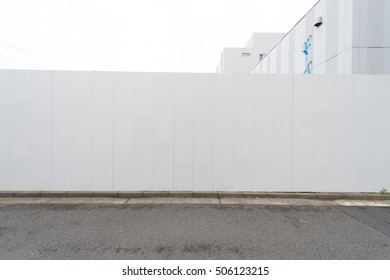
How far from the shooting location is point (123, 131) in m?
4.56

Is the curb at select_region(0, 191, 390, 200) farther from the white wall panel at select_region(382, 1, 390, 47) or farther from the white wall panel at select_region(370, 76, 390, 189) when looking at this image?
the white wall panel at select_region(382, 1, 390, 47)

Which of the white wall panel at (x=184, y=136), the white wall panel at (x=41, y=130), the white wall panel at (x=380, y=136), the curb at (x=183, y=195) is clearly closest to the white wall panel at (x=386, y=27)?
the white wall panel at (x=380, y=136)

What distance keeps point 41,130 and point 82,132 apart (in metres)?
1.05

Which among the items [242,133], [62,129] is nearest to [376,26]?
[242,133]

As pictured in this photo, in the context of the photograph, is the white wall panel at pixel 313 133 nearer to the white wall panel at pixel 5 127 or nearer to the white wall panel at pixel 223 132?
the white wall panel at pixel 223 132

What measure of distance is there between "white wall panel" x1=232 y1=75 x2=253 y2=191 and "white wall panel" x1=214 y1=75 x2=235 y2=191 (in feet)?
0.34

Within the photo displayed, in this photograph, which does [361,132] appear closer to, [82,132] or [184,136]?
[184,136]

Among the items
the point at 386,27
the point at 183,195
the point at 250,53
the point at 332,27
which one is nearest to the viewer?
the point at 183,195

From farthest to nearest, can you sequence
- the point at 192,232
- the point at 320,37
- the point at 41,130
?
1. the point at 320,37
2. the point at 41,130
3. the point at 192,232

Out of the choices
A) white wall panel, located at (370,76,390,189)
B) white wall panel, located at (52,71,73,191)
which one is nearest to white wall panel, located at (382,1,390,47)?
white wall panel, located at (370,76,390,189)

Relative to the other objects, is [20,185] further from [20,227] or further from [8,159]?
[20,227]

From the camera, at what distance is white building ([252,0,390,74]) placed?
285 inches

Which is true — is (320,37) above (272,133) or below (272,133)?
above

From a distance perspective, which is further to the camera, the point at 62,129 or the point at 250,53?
the point at 250,53
